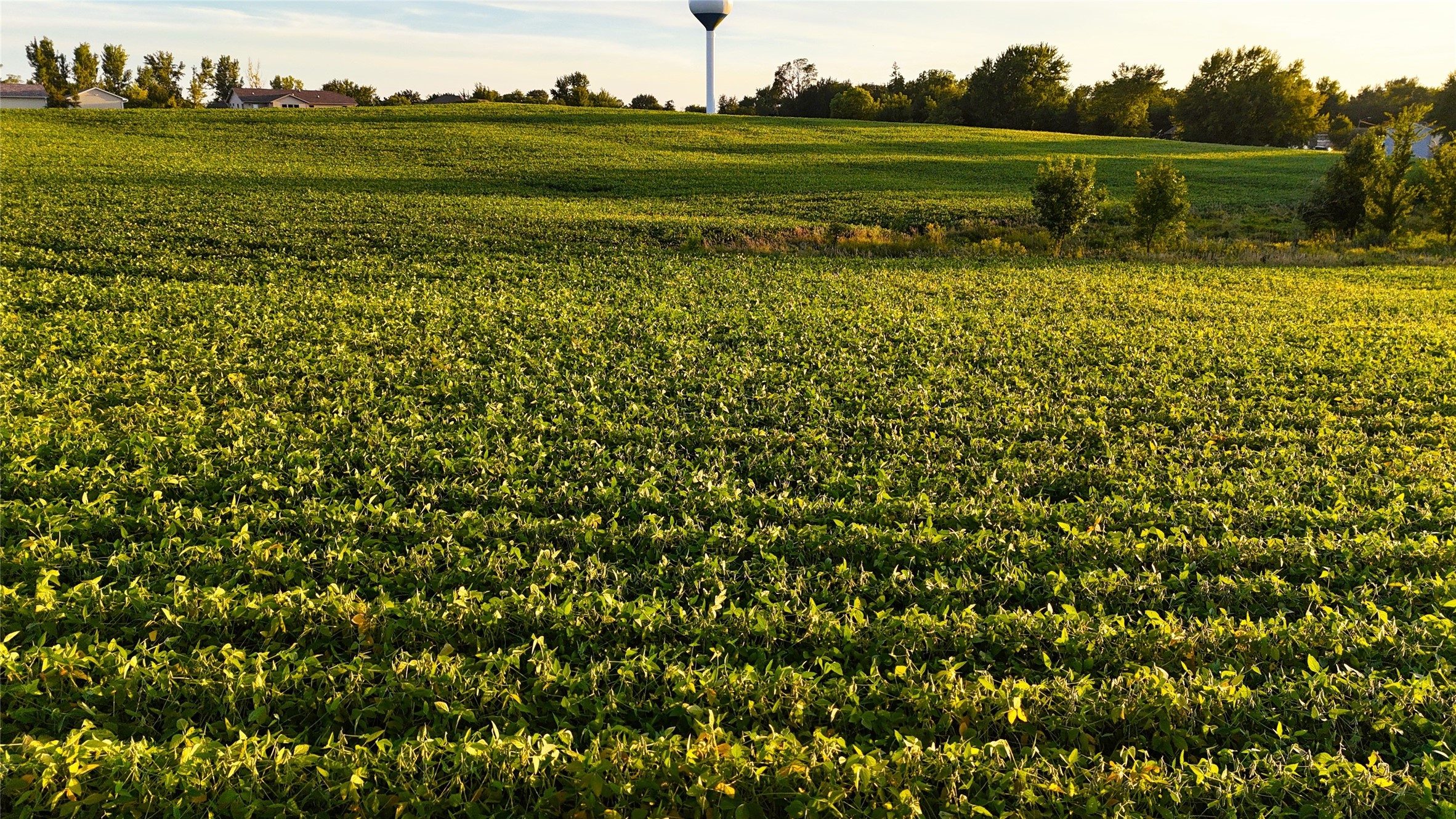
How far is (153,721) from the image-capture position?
14.9 feet

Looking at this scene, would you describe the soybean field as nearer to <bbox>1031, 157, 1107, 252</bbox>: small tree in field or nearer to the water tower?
<bbox>1031, 157, 1107, 252</bbox>: small tree in field

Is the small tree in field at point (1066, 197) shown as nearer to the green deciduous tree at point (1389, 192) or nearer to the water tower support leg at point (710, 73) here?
the green deciduous tree at point (1389, 192)

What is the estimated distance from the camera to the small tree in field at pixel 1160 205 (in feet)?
96.1

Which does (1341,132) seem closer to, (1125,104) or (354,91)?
(1125,104)

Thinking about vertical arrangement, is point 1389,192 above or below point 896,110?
below

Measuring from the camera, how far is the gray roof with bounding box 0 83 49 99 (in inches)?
3954

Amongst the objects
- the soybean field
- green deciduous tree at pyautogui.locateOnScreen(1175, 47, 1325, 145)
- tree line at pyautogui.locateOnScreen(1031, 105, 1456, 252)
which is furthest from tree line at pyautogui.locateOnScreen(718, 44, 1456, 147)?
the soybean field

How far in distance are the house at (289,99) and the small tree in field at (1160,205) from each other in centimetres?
11231

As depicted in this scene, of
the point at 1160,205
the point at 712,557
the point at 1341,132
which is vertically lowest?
the point at 712,557

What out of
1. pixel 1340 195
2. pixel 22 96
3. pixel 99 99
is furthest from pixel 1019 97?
pixel 22 96

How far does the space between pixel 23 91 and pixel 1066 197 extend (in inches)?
5314

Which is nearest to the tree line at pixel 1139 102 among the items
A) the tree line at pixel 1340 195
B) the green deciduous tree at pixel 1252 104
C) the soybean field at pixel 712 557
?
the green deciduous tree at pixel 1252 104

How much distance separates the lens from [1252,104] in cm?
8750

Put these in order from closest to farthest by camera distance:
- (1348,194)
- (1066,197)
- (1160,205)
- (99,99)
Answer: (1066,197)
(1160,205)
(1348,194)
(99,99)
